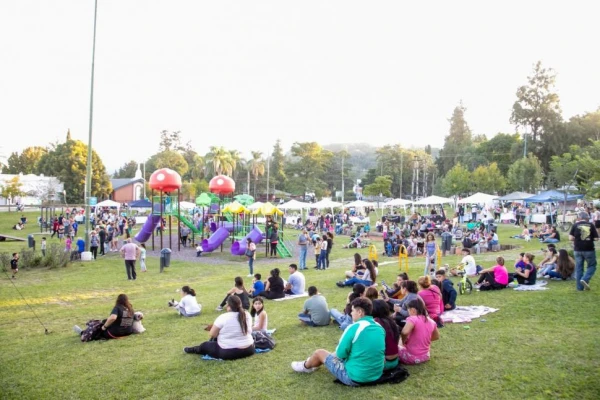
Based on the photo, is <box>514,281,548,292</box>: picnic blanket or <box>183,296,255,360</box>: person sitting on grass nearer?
<box>183,296,255,360</box>: person sitting on grass

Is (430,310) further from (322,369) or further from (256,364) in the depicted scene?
(256,364)

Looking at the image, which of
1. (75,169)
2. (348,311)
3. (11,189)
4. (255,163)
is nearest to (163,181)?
(348,311)

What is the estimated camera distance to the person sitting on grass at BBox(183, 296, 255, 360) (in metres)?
7.15

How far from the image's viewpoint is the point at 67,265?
20812mm

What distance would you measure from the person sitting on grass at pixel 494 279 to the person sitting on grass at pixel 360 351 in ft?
23.9

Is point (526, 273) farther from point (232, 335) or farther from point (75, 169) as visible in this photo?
point (75, 169)

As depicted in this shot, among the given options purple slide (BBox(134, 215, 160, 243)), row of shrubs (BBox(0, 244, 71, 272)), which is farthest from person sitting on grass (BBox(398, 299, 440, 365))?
purple slide (BBox(134, 215, 160, 243))

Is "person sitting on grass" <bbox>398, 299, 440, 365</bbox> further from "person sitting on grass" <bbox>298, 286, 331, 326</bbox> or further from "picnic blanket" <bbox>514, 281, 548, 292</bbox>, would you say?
"picnic blanket" <bbox>514, 281, 548, 292</bbox>

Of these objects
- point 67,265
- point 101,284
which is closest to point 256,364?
point 101,284

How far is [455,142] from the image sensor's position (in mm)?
99438

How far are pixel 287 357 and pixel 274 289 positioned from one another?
16.3ft

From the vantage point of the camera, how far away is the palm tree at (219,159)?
7725 cm

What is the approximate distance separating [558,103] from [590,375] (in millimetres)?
64197

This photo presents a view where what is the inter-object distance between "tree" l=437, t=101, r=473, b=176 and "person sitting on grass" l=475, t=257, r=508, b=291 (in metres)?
77.6
